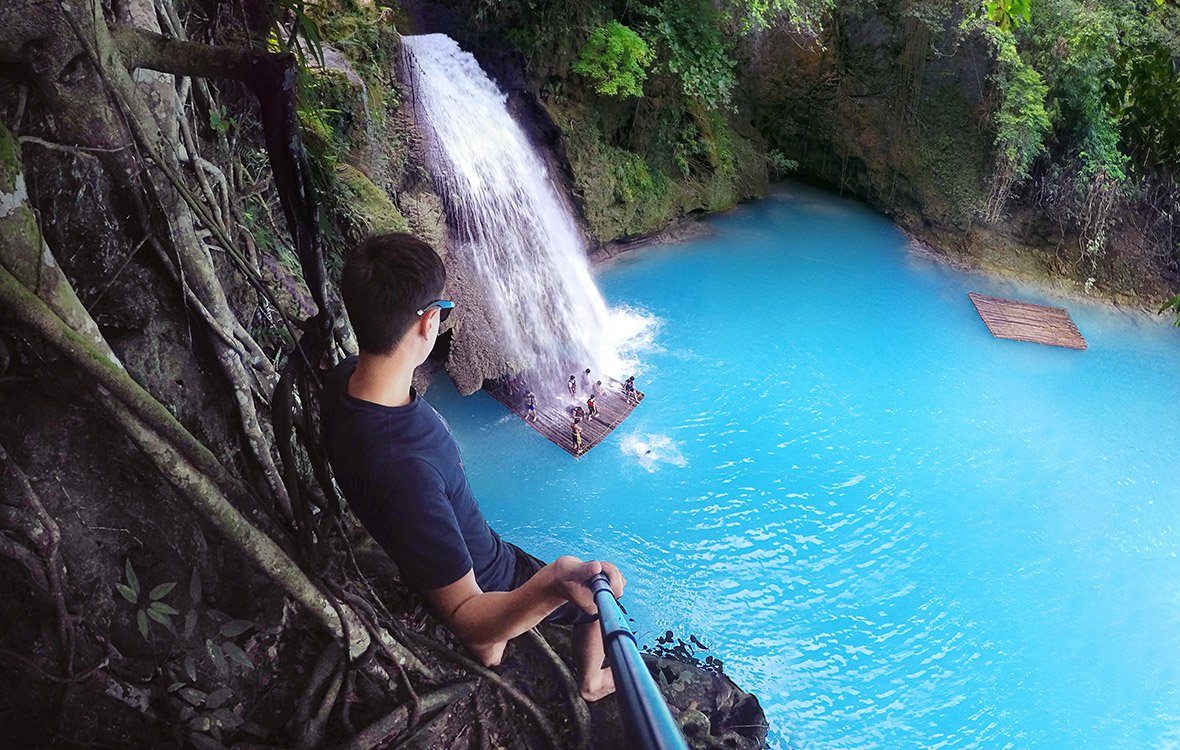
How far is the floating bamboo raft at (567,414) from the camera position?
7.03m

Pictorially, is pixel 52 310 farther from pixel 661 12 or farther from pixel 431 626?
pixel 661 12

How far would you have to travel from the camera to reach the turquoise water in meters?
5.35

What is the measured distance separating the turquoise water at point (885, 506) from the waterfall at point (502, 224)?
2.36ft

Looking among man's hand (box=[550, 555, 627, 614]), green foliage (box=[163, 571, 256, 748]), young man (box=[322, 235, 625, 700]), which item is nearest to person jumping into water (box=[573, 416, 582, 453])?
green foliage (box=[163, 571, 256, 748])

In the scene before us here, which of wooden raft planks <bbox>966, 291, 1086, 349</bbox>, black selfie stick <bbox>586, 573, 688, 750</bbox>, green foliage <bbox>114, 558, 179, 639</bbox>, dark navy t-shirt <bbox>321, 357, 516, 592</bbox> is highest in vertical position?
black selfie stick <bbox>586, 573, 688, 750</bbox>

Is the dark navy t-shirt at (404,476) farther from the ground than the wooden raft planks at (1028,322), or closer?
farther from the ground

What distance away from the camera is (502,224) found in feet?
25.3

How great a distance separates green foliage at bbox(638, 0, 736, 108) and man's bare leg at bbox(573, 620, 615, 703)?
324 inches

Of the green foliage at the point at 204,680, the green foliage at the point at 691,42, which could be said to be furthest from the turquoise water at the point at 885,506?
the green foliage at the point at 204,680

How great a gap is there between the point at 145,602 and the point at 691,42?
9059 mm

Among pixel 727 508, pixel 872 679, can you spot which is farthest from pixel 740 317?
pixel 872 679

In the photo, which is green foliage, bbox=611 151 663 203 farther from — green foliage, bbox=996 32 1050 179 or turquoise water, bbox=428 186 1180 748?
green foliage, bbox=996 32 1050 179

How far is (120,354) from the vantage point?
2.10 m

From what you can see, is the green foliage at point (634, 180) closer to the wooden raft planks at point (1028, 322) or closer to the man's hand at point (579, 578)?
the wooden raft planks at point (1028, 322)
